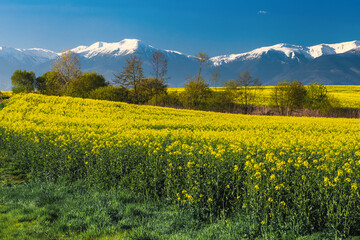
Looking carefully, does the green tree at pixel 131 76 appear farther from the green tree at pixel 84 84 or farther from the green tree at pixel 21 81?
the green tree at pixel 21 81

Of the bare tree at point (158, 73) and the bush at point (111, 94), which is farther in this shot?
the bare tree at point (158, 73)

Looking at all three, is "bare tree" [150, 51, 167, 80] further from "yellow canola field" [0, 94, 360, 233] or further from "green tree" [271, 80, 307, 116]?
"yellow canola field" [0, 94, 360, 233]

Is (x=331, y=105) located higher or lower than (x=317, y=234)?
higher

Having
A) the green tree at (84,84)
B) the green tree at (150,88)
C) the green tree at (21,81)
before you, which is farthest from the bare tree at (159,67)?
the green tree at (21,81)

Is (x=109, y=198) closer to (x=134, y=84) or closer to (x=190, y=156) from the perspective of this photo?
(x=190, y=156)

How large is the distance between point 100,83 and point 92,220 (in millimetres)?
65663

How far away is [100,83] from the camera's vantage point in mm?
68312

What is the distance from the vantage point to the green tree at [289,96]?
195ft

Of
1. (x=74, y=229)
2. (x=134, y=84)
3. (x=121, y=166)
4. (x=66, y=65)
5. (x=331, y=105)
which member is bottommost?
(x=74, y=229)

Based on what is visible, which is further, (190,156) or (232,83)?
(232,83)

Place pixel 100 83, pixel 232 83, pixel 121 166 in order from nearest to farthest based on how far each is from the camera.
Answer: pixel 121 166, pixel 232 83, pixel 100 83

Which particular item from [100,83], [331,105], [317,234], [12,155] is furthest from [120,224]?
[100,83]

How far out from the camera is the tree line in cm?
5747

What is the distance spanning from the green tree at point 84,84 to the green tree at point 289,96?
4240 centimetres
